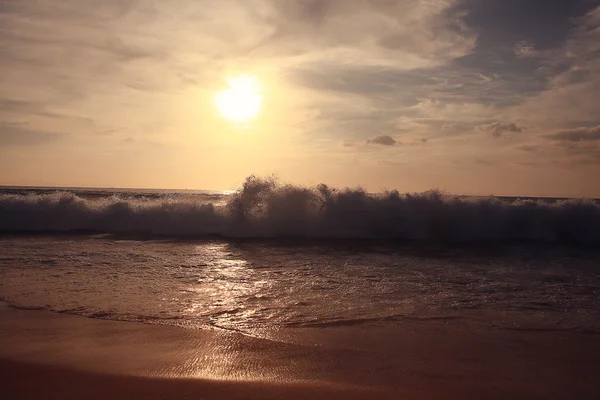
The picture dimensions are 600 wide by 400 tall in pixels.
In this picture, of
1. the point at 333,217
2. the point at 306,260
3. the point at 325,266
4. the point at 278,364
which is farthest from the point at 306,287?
the point at 333,217

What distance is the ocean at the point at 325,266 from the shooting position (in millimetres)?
5801

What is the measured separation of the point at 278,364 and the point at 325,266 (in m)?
5.51

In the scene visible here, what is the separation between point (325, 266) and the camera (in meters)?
9.97

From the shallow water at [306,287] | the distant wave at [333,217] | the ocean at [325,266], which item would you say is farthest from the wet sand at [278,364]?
the distant wave at [333,217]

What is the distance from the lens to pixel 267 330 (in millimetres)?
5535

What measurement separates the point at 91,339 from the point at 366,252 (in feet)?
27.1

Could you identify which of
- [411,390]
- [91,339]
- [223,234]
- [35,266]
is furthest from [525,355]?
[223,234]

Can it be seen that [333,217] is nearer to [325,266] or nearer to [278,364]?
[325,266]

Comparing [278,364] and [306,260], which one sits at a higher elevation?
[306,260]

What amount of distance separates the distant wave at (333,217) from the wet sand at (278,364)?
11.1 m

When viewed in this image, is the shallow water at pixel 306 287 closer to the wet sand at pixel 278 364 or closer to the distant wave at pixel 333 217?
the wet sand at pixel 278 364

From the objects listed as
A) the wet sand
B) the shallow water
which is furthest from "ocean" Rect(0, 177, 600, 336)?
the wet sand

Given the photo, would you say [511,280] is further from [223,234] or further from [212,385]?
[223,234]

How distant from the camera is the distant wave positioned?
1692 cm
